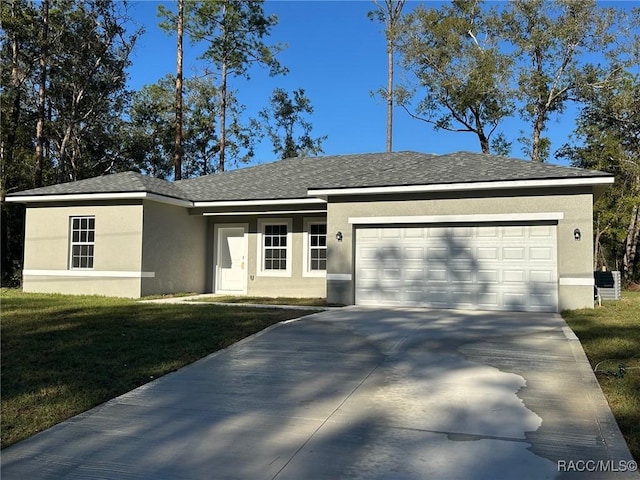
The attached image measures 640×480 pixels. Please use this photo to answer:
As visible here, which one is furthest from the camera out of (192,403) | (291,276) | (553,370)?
(291,276)

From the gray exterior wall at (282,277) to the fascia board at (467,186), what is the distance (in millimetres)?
2589

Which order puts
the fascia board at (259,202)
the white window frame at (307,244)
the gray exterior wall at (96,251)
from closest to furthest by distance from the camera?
the gray exterior wall at (96,251) < the fascia board at (259,202) < the white window frame at (307,244)

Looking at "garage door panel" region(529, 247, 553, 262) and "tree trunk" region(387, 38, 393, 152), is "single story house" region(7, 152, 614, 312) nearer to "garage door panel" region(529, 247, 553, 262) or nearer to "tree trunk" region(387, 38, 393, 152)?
"garage door panel" region(529, 247, 553, 262)

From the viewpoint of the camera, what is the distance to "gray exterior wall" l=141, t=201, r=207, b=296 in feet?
A: 51.5

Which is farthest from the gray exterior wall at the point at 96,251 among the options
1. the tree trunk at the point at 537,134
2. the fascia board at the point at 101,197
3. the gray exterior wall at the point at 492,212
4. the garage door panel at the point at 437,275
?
the tree trunk at the point at 537,134

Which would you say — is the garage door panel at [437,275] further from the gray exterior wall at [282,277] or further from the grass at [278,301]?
the gray exterior wall at [282,277]

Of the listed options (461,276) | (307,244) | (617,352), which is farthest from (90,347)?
(307,244)

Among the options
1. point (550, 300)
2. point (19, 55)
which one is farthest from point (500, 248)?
point (19, 55)

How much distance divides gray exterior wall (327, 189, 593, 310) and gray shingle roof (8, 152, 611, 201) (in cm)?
47

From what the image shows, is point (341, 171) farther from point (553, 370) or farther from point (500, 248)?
point (553, 370)

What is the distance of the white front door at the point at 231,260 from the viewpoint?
1761cm

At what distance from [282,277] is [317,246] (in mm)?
1497

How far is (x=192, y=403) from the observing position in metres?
5.70

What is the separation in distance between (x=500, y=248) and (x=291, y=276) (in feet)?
21.8
